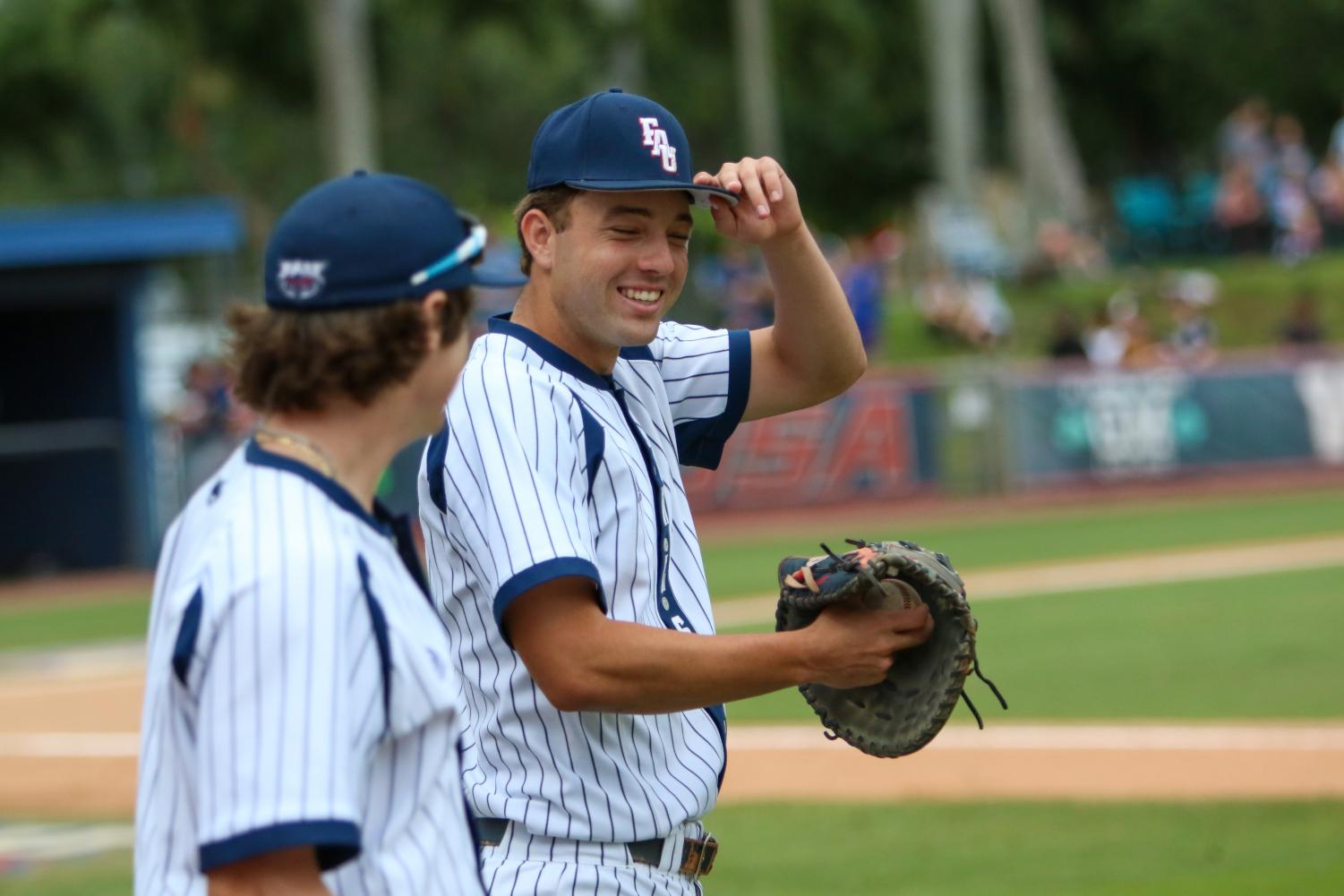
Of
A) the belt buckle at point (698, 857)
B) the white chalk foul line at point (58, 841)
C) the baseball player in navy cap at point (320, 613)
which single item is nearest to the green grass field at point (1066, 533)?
the white chalk foul line at point (58, 841)

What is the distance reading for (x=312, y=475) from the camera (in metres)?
2.40

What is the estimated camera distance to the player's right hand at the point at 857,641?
3.12 m

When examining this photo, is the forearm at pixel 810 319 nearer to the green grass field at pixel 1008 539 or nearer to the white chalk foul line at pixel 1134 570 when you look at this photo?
the white chalk foul line at pixel 1134 570

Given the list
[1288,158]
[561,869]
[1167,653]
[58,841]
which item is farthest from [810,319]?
[1288,158]

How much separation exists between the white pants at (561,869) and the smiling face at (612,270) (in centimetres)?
88

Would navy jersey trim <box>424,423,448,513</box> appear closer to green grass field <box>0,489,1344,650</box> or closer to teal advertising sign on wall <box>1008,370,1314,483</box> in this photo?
green grass field <box>0,489,1344,650</box>

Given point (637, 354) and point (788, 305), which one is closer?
point (637, 354)

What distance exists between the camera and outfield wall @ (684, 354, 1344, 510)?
21719mm

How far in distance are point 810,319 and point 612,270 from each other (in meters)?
0.70

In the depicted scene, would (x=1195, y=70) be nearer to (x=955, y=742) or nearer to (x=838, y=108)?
(x=838, y=108)

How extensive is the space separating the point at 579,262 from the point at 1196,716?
24.4ft

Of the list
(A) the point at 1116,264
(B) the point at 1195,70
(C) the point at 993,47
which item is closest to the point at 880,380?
(A) the point at 1116,264

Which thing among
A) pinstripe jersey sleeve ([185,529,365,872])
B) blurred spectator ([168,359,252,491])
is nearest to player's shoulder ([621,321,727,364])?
pinstripe jersey sleeve ([185,529,365,872])

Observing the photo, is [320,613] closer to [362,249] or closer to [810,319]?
[362,249]
